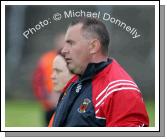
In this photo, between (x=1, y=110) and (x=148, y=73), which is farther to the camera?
(x=148, y=73)

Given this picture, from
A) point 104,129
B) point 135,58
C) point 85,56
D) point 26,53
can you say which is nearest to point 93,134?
point 104,129

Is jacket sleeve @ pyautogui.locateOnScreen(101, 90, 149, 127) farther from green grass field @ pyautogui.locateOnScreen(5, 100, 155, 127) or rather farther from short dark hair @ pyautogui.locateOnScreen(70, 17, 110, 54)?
green grass field @ pyautogui.locateOnScreen(5, 100, 155, 127)

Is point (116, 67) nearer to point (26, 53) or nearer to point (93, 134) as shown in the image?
point (93, 134)

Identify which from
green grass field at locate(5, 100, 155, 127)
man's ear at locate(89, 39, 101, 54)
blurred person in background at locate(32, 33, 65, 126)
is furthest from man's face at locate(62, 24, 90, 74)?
green grass field at locate(5, 100, 155, 127)

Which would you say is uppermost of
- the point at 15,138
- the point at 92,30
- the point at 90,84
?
the point at 92,30

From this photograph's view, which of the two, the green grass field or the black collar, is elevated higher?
the black collar

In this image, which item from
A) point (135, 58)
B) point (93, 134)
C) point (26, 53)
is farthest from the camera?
point (26, 53)

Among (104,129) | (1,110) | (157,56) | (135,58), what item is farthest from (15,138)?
(135,58)

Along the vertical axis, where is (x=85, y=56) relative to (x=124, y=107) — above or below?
above

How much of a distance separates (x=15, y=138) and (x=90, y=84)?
75cm

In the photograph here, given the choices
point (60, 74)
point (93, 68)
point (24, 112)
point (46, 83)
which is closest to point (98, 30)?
point (93, 68)

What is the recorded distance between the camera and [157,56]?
4.88 m

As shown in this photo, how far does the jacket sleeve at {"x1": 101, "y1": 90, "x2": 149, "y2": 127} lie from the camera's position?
13.7 ft

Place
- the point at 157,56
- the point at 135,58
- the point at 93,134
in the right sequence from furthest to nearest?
the point at 135,58, the point at 157,56, the point at 93,134
